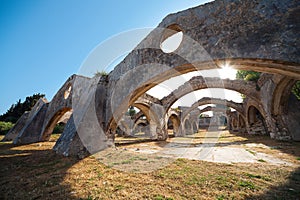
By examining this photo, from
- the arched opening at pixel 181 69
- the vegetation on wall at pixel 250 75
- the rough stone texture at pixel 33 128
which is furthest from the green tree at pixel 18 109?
the vegetation on wall at pixel 250 75

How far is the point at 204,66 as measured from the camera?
14.1 ft

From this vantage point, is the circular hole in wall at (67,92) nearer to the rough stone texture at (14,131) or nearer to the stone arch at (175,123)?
the rough stone texture at (14,131)

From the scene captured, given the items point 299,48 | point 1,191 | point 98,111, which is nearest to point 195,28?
point 299,48

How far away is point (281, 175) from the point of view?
10.6 ft

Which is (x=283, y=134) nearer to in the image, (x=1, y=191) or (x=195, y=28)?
(x=195, y=28)

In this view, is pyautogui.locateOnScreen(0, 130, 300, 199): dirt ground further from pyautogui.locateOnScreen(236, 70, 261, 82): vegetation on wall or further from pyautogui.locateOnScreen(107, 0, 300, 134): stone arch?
pyautogui.locateOnScreen(236, 70, 261, 82): vegetation on wall

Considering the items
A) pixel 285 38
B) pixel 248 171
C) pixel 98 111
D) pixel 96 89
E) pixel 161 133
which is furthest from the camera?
pixel 161 133

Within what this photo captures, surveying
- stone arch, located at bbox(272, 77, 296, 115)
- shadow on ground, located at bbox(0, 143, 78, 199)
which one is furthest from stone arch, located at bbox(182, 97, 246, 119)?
shadow on ground, located at bbox(0, 143, 78, 199)

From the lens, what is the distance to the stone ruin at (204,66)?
319 centimetres

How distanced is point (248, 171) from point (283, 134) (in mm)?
7593

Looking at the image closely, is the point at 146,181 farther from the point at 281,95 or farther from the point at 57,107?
the point at 57,107

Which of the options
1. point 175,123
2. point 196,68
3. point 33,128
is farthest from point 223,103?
point 33,128

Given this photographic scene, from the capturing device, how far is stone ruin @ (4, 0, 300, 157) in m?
3.19

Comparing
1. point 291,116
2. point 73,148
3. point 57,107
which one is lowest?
point 73,148
